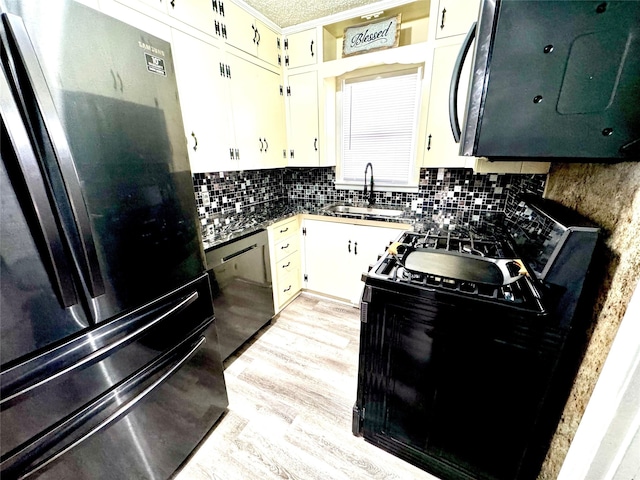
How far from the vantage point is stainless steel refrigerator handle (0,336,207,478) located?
0.72 metres

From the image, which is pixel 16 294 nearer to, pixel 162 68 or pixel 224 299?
pixel 162 68

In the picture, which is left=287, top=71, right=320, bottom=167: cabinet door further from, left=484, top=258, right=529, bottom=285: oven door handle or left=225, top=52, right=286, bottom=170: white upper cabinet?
left=484, top=258, right=529, bottom=285: oven door handle

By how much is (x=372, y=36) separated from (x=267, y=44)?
35.8 inches

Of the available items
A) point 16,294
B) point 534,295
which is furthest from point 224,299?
point 534,295

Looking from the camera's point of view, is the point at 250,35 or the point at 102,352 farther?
the point at 250,35

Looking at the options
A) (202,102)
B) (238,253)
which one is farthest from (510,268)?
(202,102)

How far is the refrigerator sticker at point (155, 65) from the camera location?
94 centimetres

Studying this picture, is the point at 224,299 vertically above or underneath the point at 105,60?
underneath

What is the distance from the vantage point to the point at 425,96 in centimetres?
200

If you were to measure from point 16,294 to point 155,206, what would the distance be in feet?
1.50

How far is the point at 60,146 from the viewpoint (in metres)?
0.71

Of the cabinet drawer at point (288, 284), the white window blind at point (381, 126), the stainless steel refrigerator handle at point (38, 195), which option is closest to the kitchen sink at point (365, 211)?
the white window blind at point (381, 126)

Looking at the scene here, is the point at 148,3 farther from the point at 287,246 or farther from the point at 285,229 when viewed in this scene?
the point at 287,246

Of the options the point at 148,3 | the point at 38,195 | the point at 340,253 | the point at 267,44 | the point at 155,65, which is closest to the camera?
the point at 38,195
